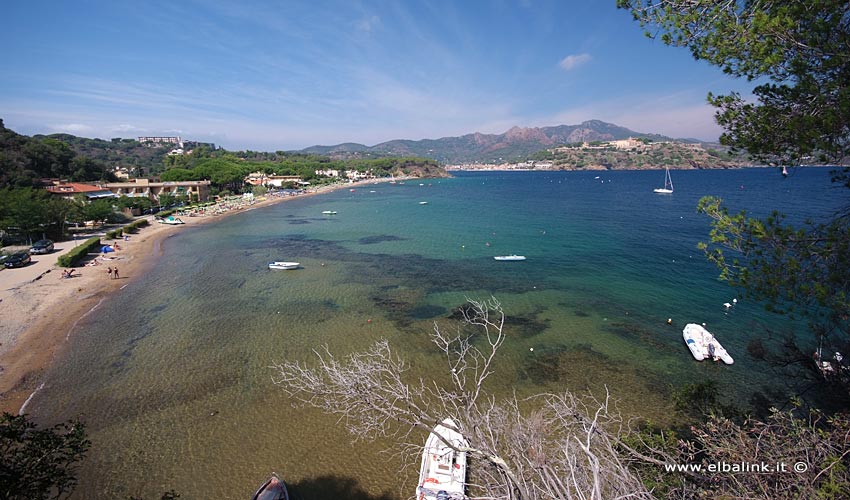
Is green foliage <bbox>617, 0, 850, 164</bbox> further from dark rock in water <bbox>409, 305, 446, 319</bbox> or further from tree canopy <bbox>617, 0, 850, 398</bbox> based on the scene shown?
dark rock in water <bbox>409, 305, 446, 319</bbox>

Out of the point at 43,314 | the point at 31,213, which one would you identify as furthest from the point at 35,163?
the point at 43,314

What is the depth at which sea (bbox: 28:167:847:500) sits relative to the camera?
11484mm

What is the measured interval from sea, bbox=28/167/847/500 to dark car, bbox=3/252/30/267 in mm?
8923

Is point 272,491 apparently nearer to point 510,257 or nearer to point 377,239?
point 510,257

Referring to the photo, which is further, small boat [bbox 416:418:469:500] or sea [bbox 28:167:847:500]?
sea [bbox 28:167:847:500]

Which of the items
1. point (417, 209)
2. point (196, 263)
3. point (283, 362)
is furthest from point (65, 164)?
point (283, 362)

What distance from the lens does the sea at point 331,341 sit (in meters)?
11.5

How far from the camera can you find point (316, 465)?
11.2 metres

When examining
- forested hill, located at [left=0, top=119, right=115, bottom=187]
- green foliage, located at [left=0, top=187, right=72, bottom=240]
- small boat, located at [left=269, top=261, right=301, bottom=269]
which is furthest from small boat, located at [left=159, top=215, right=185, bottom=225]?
small boat, located at [left=269, top=261, right=301, bottom=269]

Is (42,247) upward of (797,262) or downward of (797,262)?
downward

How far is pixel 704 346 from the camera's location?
16859 mm

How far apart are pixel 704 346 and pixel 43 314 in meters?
34.4

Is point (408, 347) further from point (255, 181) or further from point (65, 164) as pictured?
point (255, 181)

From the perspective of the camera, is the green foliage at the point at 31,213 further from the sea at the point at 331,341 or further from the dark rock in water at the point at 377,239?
the dark rock in water at the point at 377,239
